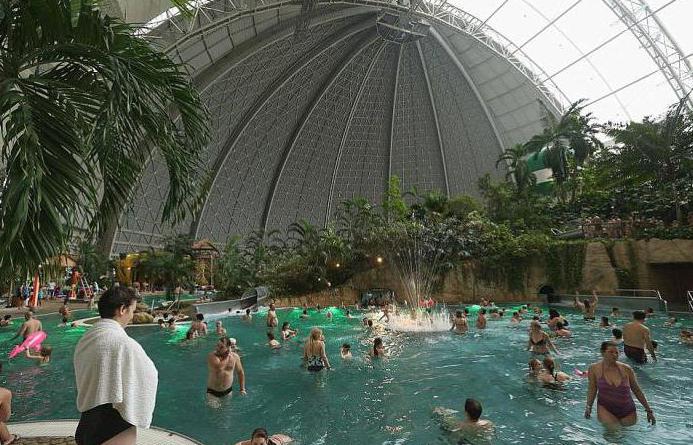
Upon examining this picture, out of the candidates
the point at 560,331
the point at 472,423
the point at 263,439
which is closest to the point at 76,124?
the point at 263,439

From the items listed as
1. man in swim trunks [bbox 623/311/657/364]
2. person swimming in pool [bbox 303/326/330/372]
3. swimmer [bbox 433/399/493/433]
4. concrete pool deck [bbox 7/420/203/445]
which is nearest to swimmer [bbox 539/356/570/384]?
man in swim trunks [bbox 623/311/657/364]

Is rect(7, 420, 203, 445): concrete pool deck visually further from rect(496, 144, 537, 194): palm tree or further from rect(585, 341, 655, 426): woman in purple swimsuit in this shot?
rect(496, 144, 537, 194): palm tree

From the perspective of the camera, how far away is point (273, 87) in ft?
140

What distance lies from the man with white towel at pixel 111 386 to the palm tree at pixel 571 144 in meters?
39.4

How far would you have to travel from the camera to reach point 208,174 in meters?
5.80

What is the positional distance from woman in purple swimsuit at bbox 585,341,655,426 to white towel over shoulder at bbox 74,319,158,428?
656 centimetres

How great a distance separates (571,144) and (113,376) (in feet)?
135

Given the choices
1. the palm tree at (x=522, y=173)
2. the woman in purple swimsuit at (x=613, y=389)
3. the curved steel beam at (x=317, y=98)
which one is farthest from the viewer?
the curved steel beam at (x=317, y=98)

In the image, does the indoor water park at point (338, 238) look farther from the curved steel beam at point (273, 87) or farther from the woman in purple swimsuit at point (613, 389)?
the curved steel beam at point (273, 87)

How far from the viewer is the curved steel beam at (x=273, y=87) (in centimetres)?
4150

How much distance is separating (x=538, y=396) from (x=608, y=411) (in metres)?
2.32

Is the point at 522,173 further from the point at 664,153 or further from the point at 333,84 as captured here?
the point at 333,84

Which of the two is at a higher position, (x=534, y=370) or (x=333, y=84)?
(x=333, y=84)

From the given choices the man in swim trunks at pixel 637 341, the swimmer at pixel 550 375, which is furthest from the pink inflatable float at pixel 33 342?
the man in swim trunks at pixel 637 341
